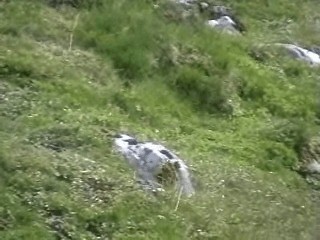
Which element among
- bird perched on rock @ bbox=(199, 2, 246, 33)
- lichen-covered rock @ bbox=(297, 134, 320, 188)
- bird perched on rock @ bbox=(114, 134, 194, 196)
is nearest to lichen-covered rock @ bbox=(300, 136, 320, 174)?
lichen-covered rock @ bbox=(297, 134, 320, 188)

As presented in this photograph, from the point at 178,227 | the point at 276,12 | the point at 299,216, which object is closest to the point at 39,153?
the point at 178,227

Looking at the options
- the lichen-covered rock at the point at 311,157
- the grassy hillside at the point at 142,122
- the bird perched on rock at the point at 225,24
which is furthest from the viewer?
the bird perched on rock at the point at 225,24

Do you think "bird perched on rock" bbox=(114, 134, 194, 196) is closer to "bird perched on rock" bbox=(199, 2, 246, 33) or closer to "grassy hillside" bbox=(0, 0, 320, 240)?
"grassy hillside" bbox=(0, 0, 320, 240)

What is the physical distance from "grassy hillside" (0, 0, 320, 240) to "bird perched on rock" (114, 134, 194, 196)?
0.44 ft

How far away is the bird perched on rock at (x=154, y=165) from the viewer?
731cm

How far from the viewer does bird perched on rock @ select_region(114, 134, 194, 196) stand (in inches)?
288

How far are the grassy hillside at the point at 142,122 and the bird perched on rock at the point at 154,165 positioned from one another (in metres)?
0.13

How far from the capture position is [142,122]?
857cm

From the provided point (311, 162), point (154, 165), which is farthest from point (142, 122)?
point (311, 162)

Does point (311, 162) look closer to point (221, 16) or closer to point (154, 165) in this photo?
point (154, 165)

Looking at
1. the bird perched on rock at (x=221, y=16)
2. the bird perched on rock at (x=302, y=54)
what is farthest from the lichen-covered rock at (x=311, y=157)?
the bird perched on rock at (x=221, y=16)

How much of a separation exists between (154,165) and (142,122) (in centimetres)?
124

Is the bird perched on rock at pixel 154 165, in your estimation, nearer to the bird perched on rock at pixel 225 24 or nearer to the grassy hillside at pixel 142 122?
the grassy hillside at pixel 142 122

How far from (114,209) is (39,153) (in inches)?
32.5
